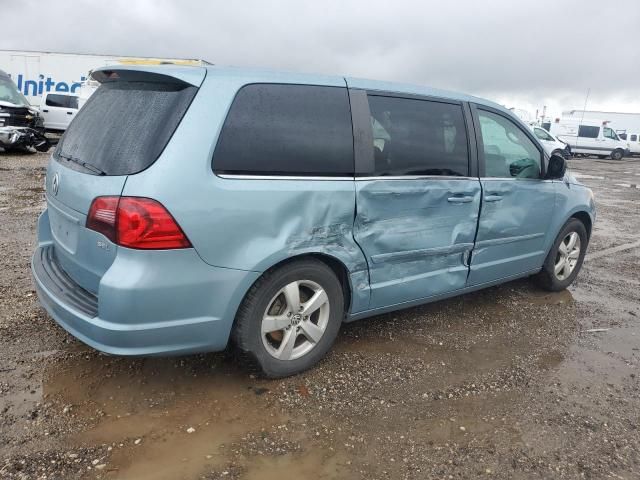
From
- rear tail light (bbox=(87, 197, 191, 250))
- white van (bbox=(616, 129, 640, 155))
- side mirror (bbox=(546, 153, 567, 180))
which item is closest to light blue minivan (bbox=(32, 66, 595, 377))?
rear tail light (bbox=(87, 197, 191, 250))

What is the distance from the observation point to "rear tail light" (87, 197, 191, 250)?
2.42 meters

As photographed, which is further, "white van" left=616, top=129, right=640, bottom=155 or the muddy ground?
"white van" left=616, top=129, right=640, bottom=155

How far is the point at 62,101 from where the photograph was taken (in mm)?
19422

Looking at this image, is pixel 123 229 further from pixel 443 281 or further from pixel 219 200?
pixel 443 281

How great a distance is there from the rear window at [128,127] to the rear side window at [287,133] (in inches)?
10.8

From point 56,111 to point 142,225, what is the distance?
63.7 ft

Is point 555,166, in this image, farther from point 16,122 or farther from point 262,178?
point 16,122

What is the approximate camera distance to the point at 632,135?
118 feet

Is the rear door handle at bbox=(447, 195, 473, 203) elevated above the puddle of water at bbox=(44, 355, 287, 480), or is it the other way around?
the rear door handle at bbox=(447, 195, 473, 203)

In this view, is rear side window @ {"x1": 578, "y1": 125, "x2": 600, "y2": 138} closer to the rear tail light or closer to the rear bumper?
the rear bumper

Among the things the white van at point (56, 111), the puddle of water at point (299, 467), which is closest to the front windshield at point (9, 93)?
the white van at point (56, 111)

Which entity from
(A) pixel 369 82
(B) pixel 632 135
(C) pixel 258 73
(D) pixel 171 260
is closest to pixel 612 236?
(A) pixel 369 82

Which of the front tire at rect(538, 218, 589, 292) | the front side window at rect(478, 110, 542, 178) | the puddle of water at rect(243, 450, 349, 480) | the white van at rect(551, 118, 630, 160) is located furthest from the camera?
the white van at rect(551, 118, 630, 160)

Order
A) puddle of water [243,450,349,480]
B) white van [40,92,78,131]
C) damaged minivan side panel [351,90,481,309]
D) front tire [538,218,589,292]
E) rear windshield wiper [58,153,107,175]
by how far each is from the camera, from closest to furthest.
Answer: puddle of water [243,450,349,480], rear windshield wiper [58,153,107,175], damaged minivan side panel [351,90,481,309], front tire [538,218,589,292], white van [40,92,78,131]
